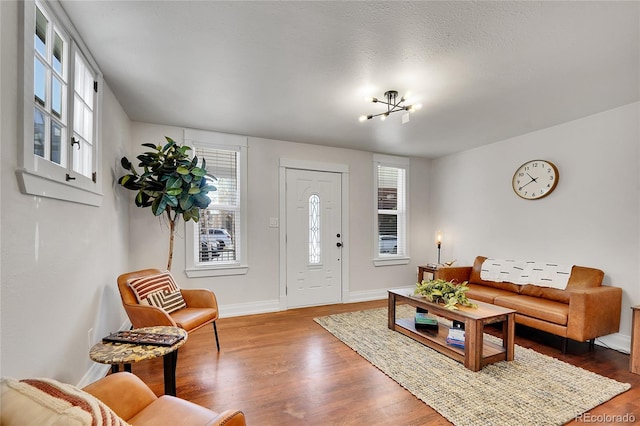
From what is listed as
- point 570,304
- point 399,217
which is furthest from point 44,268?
point 399,217

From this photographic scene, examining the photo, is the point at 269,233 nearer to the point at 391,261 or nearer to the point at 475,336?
the point at 391,261

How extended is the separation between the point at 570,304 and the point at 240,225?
12.1 feet

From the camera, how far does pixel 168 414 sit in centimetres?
130

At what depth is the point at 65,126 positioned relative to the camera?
1.78 meters

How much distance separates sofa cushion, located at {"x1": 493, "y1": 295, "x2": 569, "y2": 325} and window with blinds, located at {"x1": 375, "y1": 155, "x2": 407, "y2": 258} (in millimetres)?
1979

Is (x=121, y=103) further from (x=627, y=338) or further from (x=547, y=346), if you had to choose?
(x=627, y=338)

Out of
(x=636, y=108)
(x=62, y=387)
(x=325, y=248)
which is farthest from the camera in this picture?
(x=325, y=248)

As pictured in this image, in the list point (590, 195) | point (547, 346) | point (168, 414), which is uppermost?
point (590, 195)

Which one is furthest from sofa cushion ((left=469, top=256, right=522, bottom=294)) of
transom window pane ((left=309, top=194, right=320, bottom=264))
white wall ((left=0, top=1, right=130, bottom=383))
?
white wall ((left=0, top=1, right=130, bottom=383))

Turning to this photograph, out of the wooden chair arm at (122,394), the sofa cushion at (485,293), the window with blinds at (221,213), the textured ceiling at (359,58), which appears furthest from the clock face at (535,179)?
the wooden chair arm at (122,394)

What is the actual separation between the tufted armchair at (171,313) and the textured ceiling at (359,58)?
171 cm

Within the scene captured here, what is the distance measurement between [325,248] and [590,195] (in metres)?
3.23

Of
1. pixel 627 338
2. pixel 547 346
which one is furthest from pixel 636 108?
pixel 547 346

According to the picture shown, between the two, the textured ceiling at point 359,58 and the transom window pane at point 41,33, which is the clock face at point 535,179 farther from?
the transom window pane at point 41,33
